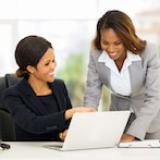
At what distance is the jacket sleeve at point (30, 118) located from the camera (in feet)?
6.38

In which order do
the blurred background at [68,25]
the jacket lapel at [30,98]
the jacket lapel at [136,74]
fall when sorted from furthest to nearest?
the blurred background at [68,25]
the jacket lapel at [136,74]
the jacket lapel at [30,98]

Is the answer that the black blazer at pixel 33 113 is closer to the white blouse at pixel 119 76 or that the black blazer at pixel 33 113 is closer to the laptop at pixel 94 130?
the laptop at pixel 94 130

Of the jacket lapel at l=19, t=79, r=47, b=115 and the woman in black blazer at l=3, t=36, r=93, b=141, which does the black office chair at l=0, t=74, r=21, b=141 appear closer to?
the woman in black blazer at l=3, t=36, r=93, b=141

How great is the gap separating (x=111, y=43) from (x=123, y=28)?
0.30 feet

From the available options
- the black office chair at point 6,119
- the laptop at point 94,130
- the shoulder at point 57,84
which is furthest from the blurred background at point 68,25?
the laptop at point 94,130

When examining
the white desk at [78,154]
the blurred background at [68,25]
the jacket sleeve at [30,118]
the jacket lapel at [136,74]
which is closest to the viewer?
the white desk at [78,154]

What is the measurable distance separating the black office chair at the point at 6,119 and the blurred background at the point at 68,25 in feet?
4.33

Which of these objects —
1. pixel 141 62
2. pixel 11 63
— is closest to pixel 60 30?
pixel 11 63

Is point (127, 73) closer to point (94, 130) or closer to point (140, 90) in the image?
point (140, 90)

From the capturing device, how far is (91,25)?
370 cm

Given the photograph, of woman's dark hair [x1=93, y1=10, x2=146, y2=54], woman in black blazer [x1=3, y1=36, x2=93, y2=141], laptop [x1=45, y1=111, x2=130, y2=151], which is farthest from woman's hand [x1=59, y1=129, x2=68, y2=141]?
woman's dark hair [x1=93, y1=10, x2=146, y2=54]

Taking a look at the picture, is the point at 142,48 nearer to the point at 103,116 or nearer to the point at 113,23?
the point at 113,23

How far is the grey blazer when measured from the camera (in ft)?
6.94

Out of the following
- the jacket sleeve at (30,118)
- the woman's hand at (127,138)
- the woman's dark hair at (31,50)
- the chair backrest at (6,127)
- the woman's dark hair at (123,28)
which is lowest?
the chair backrest at (6,127)
